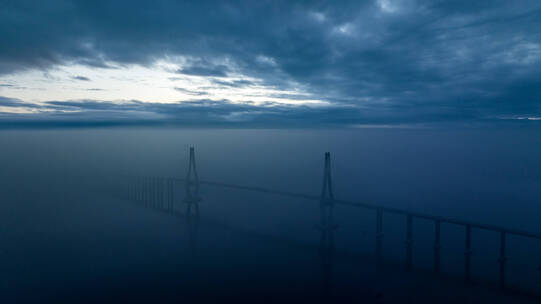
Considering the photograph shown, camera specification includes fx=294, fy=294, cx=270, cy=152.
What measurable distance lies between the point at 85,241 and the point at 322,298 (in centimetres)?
3573

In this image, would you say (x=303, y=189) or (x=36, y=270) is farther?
(x=303, y=189)

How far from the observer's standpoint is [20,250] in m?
39.8

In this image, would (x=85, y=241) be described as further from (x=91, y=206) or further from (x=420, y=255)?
(x=420, y=255)

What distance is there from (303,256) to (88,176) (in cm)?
11857

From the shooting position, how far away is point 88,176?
12400 cm

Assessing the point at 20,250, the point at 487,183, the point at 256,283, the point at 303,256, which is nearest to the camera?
the point at 256,283

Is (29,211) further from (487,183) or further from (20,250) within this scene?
(487,183)

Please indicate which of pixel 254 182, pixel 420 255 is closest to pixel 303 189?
pixel 254 182

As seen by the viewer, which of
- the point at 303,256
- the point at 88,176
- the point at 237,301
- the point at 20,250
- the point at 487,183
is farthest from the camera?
the point at 88,176

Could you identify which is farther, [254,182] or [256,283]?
[254,182]

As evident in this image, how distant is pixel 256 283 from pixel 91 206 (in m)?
56.1

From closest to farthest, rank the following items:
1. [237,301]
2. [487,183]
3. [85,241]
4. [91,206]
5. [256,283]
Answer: [237,301]
[256,283]
[85,241]
[91,206]
[487,183]

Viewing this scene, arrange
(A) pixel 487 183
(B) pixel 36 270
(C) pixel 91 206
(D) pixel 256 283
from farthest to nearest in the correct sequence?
(A) pixel 487 183 → (C) pixel 91 206 → (B) pixel 36 270 → (D) pixel 256 283

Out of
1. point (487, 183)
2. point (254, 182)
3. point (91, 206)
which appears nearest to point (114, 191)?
point (91, 206)
